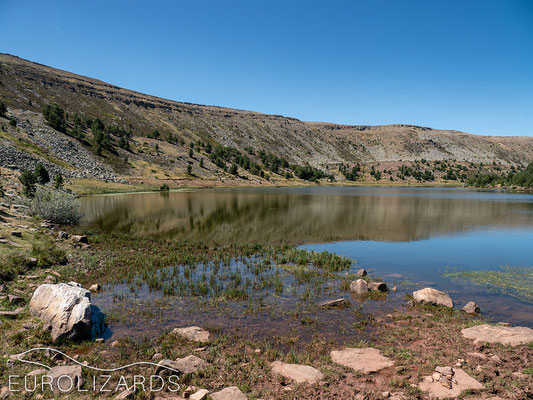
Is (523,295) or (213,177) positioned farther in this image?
(213,177)

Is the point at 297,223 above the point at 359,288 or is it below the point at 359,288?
above

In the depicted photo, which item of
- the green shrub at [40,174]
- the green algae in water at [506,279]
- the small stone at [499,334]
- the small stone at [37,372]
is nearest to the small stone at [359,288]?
the small stone at [499,334]

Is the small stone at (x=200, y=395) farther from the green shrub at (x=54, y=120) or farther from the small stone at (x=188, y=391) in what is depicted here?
the green shrub at (x=54, y=120)

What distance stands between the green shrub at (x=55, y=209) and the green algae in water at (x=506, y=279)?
3749 centimetres

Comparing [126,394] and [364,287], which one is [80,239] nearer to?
[126,394]

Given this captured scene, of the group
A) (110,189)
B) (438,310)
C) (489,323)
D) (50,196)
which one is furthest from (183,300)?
(110,189)

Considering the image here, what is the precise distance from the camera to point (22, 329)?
11.0 meters

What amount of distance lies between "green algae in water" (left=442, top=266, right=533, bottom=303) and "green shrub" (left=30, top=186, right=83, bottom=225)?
3749cm

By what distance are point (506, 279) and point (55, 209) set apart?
136 ft

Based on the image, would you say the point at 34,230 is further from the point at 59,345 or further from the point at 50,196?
the point at 59,345

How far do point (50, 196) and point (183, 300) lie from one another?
3030 cm

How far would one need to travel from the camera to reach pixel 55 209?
33.3 m

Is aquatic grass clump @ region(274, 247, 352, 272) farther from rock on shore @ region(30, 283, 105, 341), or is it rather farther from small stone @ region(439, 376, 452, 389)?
rock on shore @ region(30, 283, 105, 341)

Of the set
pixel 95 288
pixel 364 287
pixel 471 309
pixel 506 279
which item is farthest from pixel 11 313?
pixel 506 279
